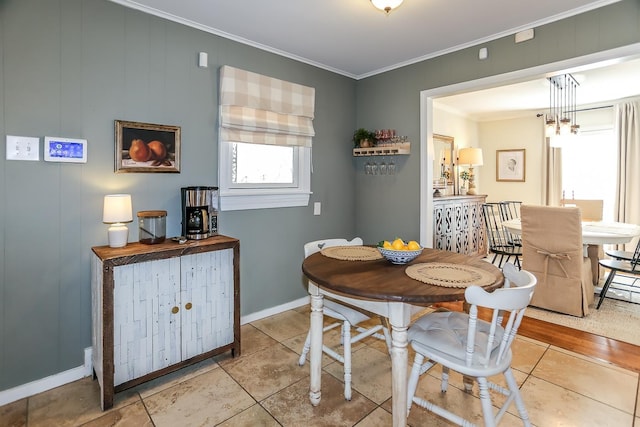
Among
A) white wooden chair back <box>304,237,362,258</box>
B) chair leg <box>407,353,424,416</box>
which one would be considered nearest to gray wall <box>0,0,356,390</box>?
white wooden chair back <box>304,237,362,258</box>

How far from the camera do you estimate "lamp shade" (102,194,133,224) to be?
6.99 feet

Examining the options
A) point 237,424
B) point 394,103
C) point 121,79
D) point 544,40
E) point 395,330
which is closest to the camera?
point 395,330

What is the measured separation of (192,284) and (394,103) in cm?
266

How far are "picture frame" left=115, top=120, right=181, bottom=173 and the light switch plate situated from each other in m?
0.42

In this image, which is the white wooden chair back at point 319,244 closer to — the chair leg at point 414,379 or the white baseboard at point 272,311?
the chair leg at point 414,379

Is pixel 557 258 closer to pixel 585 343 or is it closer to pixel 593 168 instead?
pixel 585 343

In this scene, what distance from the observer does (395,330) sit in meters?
1.51

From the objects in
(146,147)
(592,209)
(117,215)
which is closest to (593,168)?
(592,209)

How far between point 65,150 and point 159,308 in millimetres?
1132

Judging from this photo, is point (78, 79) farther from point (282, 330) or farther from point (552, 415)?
point (552, 415)

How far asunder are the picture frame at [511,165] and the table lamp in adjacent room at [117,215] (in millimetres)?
6239

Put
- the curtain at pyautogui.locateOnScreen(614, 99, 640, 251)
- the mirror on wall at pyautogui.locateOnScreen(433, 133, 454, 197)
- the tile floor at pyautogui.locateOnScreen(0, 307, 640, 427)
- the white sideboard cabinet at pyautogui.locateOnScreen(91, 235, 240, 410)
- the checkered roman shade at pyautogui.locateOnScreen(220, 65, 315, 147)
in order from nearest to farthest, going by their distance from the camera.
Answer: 1. the tile floor at pyautogui.locateOnScreen(0, 307, 640, 427)
2. the white sideboard cabinet at pyautogui.locateOnScreen(91, 235, 240, 410)
3. the checkered roman shade at pyautogui.locateOnScreen(220, 65, 315, 147)
4. the curtain at pyautogui.locateOnScreen(614, 99, 640, 251)
5. the mirror on wall at pyautogui.locateOnScreen(433, 133, 454, 197)

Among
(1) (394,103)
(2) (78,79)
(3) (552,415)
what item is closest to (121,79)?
(2) (78,79)

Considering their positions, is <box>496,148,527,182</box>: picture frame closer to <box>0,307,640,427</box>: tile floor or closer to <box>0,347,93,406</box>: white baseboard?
<box>0,307,640,427</box>: tile floor
